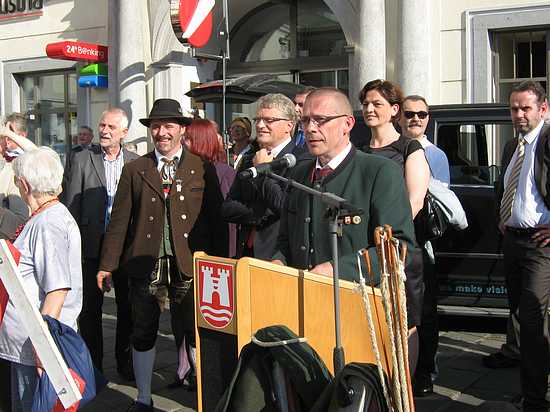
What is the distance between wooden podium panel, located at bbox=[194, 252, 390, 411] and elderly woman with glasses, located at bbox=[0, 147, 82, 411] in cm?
80

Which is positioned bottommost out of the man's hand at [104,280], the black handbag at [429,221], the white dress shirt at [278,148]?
the man's hand at [104,280]

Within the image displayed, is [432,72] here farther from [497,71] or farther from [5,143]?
[5,143]

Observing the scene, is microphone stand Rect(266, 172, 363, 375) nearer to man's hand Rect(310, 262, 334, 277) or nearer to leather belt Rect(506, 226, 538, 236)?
man's hand Rect(310, 262, 334, 277)

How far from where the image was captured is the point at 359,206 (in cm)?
343

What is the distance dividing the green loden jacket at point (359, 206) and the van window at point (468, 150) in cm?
302

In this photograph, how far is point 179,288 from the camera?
4941mm

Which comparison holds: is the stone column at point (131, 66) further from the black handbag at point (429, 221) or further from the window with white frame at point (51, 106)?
the black handbag at point (429, 221)

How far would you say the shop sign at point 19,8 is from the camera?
15.3 m

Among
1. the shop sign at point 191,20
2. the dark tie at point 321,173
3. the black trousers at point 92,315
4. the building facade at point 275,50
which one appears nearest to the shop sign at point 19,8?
the building facade at point 275,50

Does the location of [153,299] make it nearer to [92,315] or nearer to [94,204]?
[92,315]

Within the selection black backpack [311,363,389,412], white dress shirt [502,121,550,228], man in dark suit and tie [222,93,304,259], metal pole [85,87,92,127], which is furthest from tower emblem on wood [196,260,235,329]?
metal pole [85,87,92,127]

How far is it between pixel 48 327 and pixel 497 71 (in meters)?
8.76

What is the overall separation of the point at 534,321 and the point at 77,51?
1078 centimetres

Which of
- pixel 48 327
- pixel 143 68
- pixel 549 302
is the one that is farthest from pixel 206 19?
pixel 48 327
